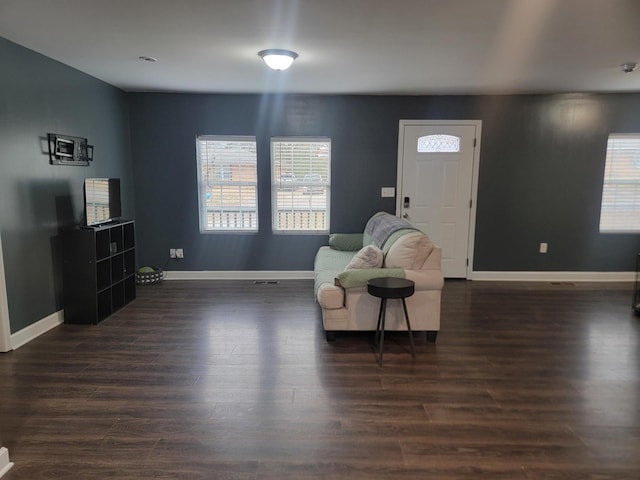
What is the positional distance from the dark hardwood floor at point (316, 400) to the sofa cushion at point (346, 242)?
1.22 meters

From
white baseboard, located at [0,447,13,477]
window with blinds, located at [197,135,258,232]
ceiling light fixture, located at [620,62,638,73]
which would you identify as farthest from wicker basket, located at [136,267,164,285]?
ceiling light fixture, located at [620,62,638,73]

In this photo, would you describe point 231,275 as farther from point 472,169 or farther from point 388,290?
point 472,169

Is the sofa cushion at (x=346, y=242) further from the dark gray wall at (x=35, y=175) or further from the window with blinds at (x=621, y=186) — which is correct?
the window with blinds at (x=621, y=186)

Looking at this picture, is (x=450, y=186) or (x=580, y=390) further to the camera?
(x=450, y=186)

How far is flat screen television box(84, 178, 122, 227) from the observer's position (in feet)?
12.4

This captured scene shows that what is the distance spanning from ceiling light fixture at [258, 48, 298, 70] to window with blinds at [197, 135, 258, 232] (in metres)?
1.91

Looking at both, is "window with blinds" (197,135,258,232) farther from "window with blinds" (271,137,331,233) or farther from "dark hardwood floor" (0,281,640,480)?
"dark hardwood floor" (0,281,640,480)

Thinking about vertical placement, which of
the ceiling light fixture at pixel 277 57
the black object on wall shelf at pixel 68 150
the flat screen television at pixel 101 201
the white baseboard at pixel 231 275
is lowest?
the white baseboard at pixel 231 275

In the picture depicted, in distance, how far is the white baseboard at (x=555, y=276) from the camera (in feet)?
17.8

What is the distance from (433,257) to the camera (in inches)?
132

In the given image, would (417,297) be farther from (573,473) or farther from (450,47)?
(450,47)

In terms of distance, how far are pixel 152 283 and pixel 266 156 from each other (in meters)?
2.22

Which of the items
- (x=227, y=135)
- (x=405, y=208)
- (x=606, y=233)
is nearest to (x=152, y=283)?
(x=227, y=135)

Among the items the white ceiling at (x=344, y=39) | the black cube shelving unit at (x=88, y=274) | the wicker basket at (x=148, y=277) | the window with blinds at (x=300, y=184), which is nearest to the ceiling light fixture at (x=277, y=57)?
the white ceiling at (x=344, y=39)
